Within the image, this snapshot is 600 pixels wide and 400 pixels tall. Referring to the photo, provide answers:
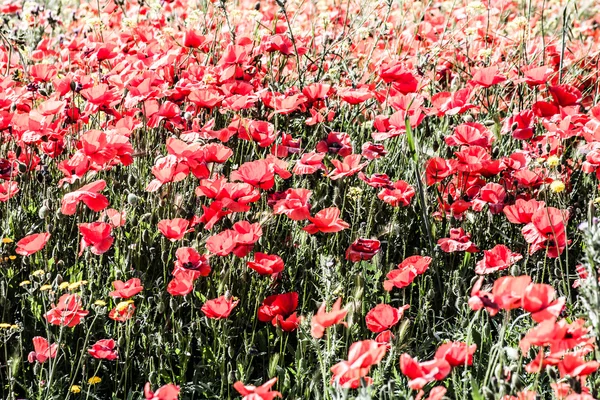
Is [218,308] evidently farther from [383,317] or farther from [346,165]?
[346,165]

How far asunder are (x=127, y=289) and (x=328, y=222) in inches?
22.8

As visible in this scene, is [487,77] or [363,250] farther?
[487,77]

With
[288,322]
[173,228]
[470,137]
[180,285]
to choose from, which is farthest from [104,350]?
[470,137]

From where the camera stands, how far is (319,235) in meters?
2.75

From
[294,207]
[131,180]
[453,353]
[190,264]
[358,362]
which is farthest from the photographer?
[131,180]

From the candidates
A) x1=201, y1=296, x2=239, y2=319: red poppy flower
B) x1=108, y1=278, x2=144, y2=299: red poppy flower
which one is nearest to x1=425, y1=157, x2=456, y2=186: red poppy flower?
x1=201, y1=296, x2=239, y2=319: red poppy flower

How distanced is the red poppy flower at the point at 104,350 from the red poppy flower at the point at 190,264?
0.25m

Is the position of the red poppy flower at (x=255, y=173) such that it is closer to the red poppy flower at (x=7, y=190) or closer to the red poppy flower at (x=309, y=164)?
the red poppy flower at (x=309, y=164)

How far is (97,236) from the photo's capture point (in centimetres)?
225

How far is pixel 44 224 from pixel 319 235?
907 millimetres

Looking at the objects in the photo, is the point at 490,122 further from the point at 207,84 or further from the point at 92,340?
the point at 92,340

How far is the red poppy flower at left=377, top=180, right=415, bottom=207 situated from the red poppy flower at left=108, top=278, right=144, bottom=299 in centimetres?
78

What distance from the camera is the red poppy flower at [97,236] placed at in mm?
2236

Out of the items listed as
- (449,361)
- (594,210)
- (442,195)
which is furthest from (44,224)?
(594,210)
